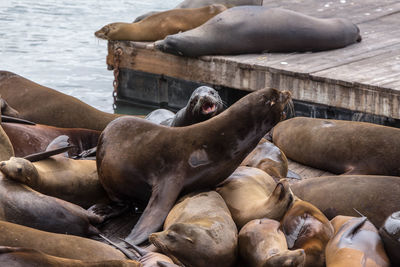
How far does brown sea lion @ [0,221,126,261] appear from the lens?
2779mm

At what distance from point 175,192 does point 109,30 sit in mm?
5049

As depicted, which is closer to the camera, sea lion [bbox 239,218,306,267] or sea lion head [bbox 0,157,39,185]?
sea lion [bbox 239,218,306,267]

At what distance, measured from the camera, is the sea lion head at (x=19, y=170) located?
3.44m

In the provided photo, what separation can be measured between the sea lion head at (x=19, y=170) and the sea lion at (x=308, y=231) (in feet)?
3.89

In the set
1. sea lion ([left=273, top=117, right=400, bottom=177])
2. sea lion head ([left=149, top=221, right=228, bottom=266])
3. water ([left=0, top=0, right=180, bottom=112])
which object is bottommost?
water ([left=0, top=0, right=180, bottom=112])

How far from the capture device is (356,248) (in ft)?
9.88

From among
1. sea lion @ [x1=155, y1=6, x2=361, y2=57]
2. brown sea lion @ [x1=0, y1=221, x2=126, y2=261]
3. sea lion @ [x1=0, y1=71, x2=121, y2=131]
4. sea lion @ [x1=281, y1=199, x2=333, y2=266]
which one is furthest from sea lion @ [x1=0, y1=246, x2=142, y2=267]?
sea lion @ [x1=155, y1=6, x2=361, y2=57]

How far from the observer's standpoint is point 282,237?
3.09 m

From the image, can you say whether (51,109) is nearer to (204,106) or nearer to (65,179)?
(204,106)

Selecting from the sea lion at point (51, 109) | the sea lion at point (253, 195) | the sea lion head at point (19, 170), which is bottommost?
the sea lion at point (51, 109)

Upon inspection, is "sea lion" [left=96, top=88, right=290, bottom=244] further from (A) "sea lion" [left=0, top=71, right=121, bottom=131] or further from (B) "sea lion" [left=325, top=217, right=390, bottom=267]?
(A) "sea lion" [left=0, top=71, right=121, bottom=131]

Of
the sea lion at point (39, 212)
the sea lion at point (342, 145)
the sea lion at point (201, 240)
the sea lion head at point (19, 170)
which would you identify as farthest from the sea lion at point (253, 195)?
the sea lion at point (342, 145)

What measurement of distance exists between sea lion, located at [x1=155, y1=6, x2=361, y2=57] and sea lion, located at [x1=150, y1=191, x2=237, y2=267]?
14.8 feet

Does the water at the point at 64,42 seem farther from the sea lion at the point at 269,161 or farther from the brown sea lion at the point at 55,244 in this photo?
the brown sea lion at the point at 55,244
